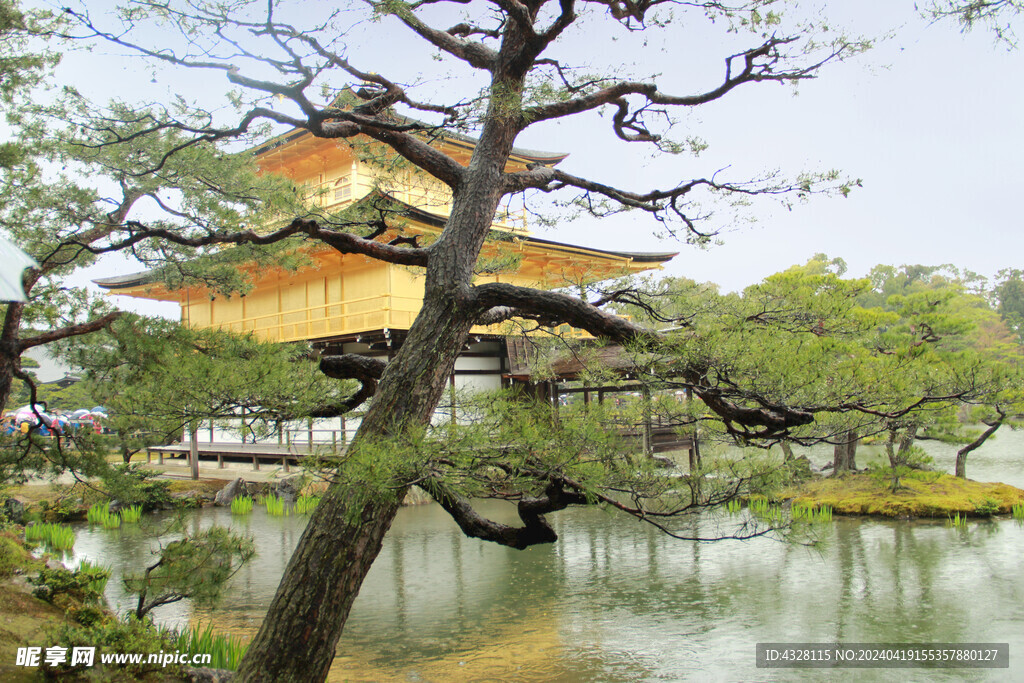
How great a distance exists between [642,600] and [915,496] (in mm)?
4764

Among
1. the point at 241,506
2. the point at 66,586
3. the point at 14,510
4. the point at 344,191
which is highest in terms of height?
the point at 344,191

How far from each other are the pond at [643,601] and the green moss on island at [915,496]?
0.32m

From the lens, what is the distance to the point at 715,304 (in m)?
3.08

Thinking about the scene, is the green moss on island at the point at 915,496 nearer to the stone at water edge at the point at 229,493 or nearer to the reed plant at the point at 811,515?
the reed plant at the point at 811,515

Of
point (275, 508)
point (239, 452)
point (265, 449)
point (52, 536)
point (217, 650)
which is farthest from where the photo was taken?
point (239, 452)

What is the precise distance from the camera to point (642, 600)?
5.56 m

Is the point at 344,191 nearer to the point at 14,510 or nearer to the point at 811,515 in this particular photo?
the point at 14,510

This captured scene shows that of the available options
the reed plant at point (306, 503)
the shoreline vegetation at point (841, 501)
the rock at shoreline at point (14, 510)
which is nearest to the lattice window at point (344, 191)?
the shoreline vegetation at point (841, 501)

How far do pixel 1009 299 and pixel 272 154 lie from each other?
27083 millimetres

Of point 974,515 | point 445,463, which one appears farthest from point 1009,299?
point 445,463

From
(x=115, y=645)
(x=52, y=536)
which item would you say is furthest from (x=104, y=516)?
(x=115, y=645)

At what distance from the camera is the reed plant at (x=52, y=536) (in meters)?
6.76

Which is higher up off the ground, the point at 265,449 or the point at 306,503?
the point at 265,449

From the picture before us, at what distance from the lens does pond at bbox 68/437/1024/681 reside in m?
4.38
